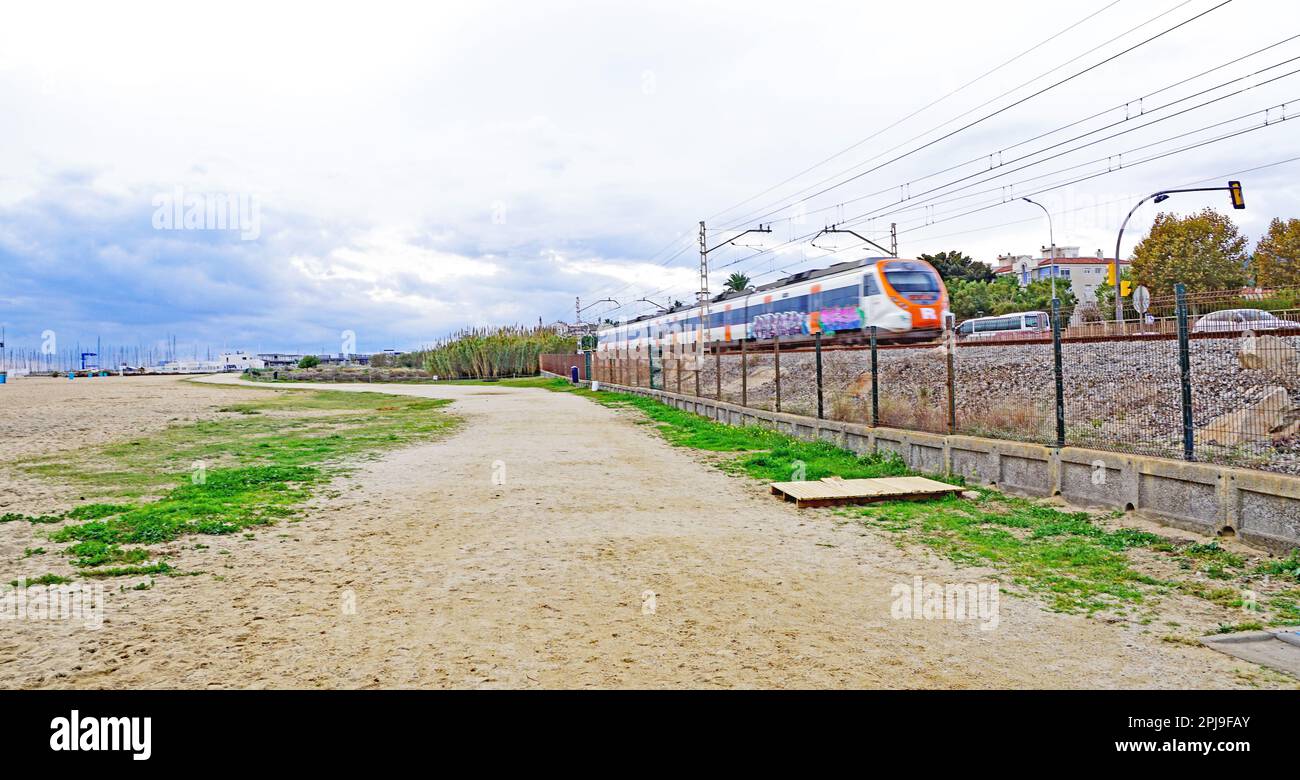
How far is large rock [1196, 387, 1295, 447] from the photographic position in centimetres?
780

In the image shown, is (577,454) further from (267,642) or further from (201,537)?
(267,642)

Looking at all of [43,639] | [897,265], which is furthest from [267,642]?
[897,265]

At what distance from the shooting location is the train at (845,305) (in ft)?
84.6

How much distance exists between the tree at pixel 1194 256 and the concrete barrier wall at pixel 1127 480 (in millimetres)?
48847

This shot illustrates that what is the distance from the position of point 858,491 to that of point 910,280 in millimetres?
17892

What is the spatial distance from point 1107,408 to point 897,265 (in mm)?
16647

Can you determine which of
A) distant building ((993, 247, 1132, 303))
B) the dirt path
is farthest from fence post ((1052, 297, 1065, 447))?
distant building ((993, 247, 1132, 303))

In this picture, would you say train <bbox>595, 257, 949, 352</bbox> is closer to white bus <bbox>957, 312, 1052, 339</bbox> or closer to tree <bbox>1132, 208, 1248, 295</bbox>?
white bus <bbox>957, 312, 1052, 339</bbox>

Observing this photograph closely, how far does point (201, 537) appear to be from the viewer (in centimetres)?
770

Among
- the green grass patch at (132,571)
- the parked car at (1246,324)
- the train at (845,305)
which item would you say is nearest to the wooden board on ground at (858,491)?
the parked car at (1246,324)

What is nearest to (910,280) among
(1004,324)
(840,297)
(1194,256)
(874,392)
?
(840,297)

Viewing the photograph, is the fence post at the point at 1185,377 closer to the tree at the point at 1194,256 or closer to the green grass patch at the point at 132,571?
the green grass patch at the point at 132,571

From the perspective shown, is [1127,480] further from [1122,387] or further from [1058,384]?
[1122,387]

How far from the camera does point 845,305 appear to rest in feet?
89.4
